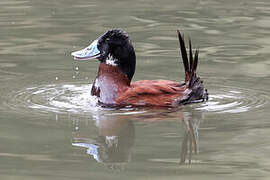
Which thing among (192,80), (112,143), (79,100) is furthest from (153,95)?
(112,143)

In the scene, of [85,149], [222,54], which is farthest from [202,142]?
[222,54]

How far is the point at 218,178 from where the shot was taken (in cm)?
614

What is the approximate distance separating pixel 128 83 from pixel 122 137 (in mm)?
1276

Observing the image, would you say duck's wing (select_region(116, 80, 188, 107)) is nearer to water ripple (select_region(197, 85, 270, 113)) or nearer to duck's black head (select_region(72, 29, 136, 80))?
water ripple (select_region(197, 85, 270, 113))

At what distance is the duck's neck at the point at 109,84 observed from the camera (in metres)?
8.55

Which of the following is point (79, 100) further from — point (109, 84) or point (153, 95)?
point (153, 95)

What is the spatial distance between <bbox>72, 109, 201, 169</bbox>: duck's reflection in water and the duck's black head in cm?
76

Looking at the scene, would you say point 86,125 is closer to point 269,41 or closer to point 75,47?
point 75,47

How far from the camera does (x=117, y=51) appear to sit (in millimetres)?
8781

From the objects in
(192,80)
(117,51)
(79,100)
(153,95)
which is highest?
(117,51)

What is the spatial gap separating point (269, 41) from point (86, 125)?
4652 millimetres

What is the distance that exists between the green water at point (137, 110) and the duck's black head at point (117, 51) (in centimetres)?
46

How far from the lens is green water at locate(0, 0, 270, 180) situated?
258 inches

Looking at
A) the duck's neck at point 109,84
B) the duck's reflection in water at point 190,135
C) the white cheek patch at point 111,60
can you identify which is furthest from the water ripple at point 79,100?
the white cheek patch at point 111,60
